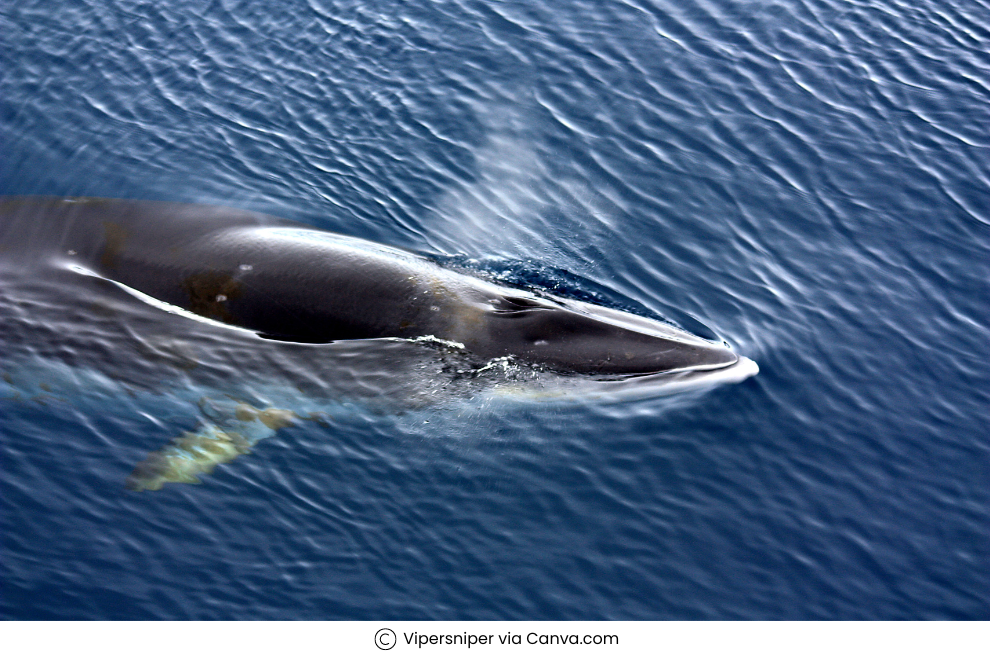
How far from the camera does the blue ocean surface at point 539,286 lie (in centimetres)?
1280

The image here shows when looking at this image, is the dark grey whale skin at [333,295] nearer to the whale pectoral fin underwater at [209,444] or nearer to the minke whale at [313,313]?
the minke whale at [313,313]

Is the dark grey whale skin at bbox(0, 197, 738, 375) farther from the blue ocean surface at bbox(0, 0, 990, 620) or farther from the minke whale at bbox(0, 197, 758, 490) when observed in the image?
the blue ocean surface at bbox(0, 0, 990, 620)

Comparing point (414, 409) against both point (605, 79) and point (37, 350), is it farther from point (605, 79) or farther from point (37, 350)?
point (605, 79)

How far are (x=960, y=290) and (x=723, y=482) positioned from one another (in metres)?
7.83

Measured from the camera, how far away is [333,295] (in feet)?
47.8

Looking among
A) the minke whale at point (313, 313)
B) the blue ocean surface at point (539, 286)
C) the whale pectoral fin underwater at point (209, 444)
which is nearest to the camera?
the blue ocean surface at point (539, 286)

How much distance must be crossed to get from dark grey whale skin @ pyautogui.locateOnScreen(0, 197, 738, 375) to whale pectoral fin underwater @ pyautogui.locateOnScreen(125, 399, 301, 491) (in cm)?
123

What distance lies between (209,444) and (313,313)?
2381 mm

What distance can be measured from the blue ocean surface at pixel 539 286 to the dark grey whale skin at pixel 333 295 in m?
0.51

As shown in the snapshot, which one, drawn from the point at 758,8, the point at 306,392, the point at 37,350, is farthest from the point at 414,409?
the point at 758,8

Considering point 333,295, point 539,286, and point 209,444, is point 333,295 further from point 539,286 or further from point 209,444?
point 539,286

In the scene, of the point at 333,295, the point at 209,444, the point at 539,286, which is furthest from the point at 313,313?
the point at 539,286

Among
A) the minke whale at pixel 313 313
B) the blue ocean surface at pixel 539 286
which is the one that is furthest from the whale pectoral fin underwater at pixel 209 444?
the blue ocean surface at pixel 539 286

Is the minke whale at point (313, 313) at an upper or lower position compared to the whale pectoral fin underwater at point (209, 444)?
upper
